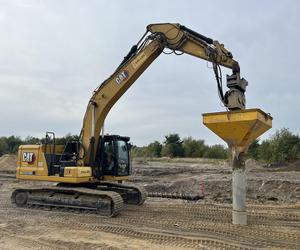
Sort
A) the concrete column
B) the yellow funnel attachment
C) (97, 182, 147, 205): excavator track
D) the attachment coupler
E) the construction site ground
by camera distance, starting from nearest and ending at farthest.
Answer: the construction site ground, the yellow funnel attachment, the concrete column, the attachment coupler, (97, 182, 147, 205): excavator track

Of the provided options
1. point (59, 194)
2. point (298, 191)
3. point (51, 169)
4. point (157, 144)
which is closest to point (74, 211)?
point (59, 194)

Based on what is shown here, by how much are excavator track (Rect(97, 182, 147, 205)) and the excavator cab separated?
0.67 meters

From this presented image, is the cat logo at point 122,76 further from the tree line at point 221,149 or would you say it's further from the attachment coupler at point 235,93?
the tree line at point 221,149

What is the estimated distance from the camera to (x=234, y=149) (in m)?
8.20

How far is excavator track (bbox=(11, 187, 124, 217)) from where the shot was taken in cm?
931

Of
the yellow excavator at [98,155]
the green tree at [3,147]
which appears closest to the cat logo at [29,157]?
the yellow excavator at [98,155]

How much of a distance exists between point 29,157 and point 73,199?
2.02 m

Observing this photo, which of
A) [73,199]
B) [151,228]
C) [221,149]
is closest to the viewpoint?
[151,228]

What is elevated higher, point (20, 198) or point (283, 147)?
point (283, 147)

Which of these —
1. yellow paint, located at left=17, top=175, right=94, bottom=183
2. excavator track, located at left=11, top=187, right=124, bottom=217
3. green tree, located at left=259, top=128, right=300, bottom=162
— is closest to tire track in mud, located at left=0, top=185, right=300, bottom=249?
excavator track, located at left=11, top=187, right=124, bottom=217

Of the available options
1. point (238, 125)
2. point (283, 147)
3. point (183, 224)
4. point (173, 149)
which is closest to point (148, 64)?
point (238, 125)

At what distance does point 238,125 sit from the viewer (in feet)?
25.6

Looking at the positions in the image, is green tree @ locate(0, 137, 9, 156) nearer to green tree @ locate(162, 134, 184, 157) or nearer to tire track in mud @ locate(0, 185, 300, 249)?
green tree @ locate(162, 134, 184, 157)

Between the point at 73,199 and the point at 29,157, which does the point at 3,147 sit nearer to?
the point at 29,157
